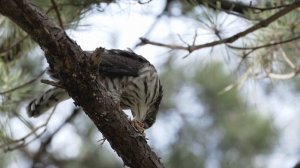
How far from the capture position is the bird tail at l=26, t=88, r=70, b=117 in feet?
10.2

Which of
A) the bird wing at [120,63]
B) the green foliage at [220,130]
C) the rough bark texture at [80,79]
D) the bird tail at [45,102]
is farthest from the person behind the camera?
the green foliage at [220,130]

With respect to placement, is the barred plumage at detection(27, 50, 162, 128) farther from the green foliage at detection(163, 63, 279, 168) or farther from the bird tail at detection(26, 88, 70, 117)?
the green foliage at detection(163, 63, 279, 168)

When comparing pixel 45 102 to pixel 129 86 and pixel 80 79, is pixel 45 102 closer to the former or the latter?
pixel 129 86

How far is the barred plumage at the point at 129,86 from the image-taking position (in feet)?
9.84

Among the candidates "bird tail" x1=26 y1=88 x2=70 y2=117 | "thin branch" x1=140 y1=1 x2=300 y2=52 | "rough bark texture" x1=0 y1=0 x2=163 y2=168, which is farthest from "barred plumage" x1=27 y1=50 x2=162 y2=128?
"rough bark texture" x1=0 y1=0 x2=163 y2=168

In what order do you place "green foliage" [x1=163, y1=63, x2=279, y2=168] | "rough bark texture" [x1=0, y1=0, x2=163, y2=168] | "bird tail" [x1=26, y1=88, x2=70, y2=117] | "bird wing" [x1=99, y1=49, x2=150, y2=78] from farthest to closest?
"green foliage" [x1=163, y1=63, x2=279, y2=168] → "bird tail" [x1=26, y1=88, x2=70, y2=117] → "bird wing" [x1=99, y1=49, x2=150, y2=78] → "rough bark texture" [x1=0, y1=0, x2=163, y2=168]

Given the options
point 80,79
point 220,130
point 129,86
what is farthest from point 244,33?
point 220,130

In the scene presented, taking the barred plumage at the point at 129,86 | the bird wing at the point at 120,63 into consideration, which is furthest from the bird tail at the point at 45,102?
the bird wing at the point at 120,63

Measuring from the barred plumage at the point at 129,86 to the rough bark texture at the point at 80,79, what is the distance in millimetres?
495

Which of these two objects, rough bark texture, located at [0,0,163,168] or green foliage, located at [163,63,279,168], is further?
green foliage, located at [163,63,279,168]

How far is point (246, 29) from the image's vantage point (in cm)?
313

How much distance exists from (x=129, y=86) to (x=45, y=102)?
373mm

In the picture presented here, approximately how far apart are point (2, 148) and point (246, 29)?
3.98 feet

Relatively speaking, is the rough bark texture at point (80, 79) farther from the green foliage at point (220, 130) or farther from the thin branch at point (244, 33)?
the green foliage at point (220, 130)
